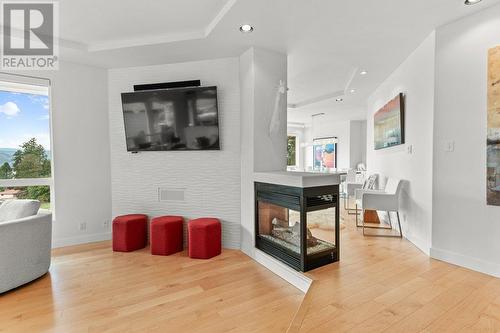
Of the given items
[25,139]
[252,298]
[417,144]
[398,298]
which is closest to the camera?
[398,298]

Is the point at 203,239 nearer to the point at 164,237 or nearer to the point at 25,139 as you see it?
the point at 164,237

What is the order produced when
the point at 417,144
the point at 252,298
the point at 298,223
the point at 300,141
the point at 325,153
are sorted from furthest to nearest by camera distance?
the point at 300,141
the point at 325,153
the point at 417,144
the point at 298,223
the point at 252,298

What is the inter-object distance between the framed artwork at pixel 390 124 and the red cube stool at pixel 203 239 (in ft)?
9.75

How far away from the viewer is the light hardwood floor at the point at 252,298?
1.84 m

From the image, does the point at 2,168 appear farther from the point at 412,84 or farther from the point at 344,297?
the point at 412,84

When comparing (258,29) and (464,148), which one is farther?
(258,29)

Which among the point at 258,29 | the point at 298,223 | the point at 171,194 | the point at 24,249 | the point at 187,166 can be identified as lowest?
the point at 24,249

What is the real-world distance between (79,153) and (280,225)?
314 centimetres

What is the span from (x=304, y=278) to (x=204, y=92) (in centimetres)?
256

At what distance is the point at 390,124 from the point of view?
13.7 ft

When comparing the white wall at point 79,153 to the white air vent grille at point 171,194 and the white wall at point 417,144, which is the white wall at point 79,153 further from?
the white wall at point 417,144

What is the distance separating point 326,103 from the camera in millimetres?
6477

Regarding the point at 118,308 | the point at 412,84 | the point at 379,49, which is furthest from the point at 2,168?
the point at 412,84

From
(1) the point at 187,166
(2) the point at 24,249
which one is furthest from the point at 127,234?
(1) the point at 187,166
